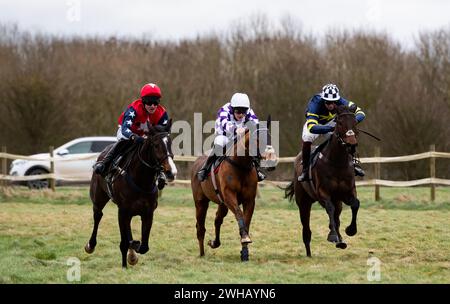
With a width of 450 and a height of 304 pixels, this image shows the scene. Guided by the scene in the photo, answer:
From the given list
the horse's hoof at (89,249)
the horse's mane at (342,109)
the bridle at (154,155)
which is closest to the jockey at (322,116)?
the horse's mane at (342,109)

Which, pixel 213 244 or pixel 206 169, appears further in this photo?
pixel 213 244

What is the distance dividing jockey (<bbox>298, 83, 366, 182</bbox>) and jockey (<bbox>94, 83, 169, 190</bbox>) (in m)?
2.35

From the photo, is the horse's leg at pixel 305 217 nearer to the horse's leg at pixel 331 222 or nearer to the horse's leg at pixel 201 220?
the horse's leg at pixel 331 222

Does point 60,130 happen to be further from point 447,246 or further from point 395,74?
point 447,246

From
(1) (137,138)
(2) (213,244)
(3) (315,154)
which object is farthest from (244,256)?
(1) (137,138)

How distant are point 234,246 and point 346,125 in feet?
11.7

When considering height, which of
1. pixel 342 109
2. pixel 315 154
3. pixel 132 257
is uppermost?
pixel 342 109

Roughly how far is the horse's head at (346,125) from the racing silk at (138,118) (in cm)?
252

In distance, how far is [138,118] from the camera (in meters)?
12.1

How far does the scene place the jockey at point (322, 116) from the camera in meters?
12.6

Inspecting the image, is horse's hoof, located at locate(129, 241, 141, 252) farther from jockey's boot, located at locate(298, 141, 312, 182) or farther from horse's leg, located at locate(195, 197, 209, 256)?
jockey's boot, located at locate(298, 141, 312, 182)

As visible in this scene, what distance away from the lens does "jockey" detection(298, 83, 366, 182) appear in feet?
41.5

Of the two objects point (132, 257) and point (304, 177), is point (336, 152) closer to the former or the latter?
point (304, 177)
